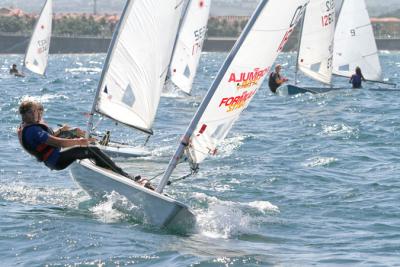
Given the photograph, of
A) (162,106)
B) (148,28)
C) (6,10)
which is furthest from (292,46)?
(148,28)

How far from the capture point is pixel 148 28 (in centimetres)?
1353

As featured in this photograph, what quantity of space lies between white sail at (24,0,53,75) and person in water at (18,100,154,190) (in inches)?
1227

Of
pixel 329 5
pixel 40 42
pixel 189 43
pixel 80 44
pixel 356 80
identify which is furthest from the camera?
pixel 80 44

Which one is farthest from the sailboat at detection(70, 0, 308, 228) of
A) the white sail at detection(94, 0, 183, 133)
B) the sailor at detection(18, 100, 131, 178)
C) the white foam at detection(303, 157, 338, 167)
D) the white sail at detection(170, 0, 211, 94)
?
the white sail at detection(170, 0, 211, 94)

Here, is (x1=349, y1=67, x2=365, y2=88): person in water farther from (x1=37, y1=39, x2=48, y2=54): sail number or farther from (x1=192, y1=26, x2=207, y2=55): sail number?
(x1=37, y1=39, x2=48, y2=54): sail number

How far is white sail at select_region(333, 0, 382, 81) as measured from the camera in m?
31.8

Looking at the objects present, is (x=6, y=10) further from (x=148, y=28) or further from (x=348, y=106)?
(x=148, y=28)

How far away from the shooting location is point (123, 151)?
51.0ft

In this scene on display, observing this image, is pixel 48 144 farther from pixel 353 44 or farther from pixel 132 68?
pixel 353 44

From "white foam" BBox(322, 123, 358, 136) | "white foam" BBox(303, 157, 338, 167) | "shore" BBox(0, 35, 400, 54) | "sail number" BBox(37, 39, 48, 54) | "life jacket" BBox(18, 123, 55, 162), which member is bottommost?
"shore" BBox(0, 35, 400, 54)

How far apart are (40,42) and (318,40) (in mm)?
Result: 16514

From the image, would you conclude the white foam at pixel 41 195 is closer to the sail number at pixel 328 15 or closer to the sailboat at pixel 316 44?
the sailboat at pixel 316 44

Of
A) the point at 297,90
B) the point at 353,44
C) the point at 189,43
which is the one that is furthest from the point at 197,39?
the point at 353,44

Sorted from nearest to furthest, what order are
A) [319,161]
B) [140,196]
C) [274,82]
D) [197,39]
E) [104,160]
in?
[140,196] → [104,160] → [319,161] → [197,39] → [274,82]
